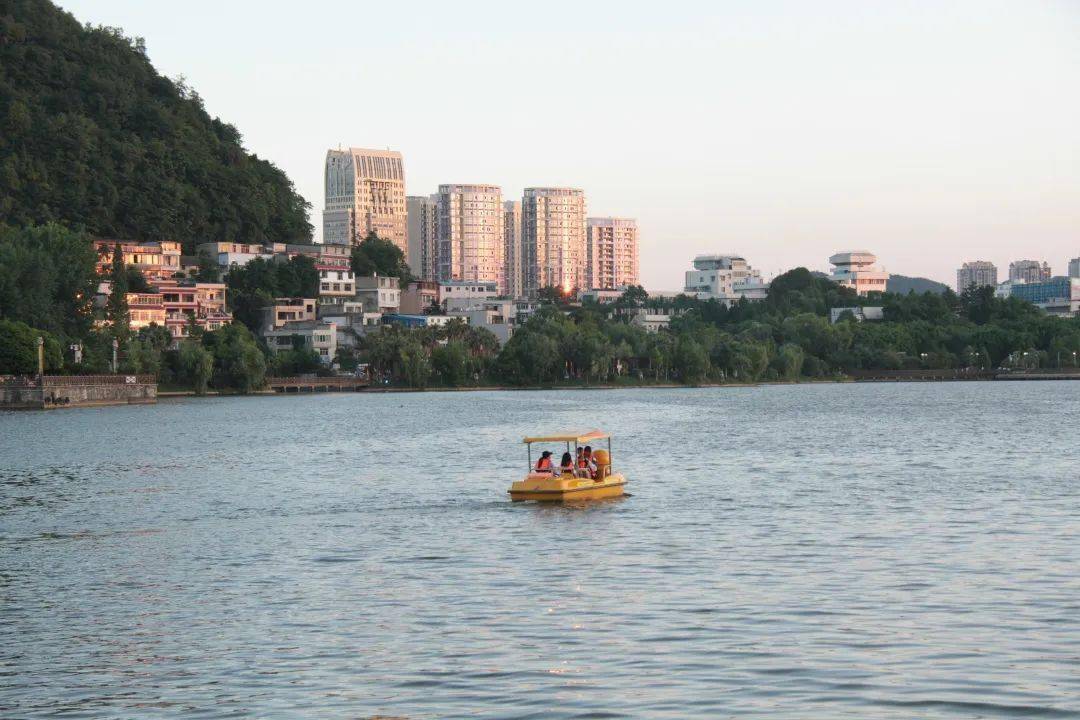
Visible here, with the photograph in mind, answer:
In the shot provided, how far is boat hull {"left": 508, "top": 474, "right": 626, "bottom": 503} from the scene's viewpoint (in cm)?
4344

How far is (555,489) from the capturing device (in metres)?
43.4

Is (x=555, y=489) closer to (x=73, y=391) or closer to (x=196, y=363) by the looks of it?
(x=73, y=391)

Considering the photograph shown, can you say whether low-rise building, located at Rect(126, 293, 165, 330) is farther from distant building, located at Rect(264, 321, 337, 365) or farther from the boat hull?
the boat hull

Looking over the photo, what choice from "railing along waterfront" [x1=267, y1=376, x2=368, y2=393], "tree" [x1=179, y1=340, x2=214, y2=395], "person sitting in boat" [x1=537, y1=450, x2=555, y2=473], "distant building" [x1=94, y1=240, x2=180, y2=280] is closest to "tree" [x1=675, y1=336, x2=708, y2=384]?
"railing along waterfront" [x1=267, y1=376, x2=368, y2=393]

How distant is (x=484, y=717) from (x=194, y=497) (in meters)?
34.2

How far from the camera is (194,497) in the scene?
51062mm

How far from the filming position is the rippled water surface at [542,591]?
795 inches

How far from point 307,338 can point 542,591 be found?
534 ft

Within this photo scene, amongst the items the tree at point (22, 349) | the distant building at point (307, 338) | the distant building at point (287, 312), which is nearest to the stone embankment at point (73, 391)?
the tree at point (22, 349)

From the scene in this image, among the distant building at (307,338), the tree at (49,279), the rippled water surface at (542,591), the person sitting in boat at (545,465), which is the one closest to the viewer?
the rippled water surface at (542,591)

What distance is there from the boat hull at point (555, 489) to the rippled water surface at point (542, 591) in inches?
24.8

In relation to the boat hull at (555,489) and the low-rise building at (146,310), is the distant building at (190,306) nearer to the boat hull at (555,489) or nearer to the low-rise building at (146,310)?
the low-rise building at (146,310)

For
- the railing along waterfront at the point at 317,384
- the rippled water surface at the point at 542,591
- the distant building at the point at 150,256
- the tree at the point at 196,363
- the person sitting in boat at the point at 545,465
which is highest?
the distant building at the point at 150,256

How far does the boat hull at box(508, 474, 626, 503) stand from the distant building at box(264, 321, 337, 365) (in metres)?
146
